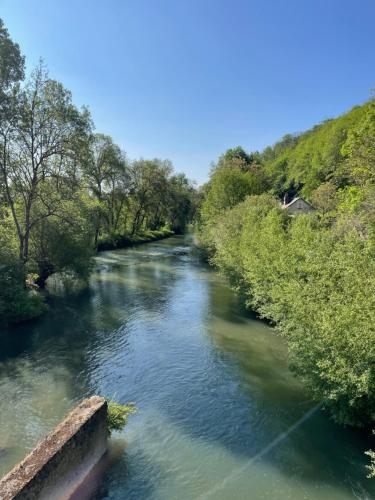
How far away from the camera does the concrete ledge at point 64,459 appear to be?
6668mm

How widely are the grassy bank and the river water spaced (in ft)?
96.4

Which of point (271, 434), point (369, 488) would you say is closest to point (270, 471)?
point (271, 434)

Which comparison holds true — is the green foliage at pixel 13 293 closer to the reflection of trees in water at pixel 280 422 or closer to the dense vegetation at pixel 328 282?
the reflection of trees in water at pixel 280 422

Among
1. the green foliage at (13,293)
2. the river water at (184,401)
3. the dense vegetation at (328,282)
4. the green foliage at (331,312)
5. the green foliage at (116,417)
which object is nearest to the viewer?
the river water at (184,401)

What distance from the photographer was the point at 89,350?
16781 millimetres

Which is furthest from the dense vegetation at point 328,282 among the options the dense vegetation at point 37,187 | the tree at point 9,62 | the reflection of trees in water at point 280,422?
the tree at point 9,62

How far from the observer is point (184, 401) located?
12523mm

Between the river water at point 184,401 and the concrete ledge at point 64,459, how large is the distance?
795mm

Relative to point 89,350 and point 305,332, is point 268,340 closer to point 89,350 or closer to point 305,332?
point 305,332

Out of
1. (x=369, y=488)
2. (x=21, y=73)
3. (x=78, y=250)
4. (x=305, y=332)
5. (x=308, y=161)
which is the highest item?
(x=308, y=161)

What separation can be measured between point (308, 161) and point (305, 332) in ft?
307

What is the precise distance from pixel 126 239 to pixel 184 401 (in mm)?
46640

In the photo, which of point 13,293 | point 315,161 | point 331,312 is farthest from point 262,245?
point 315,161

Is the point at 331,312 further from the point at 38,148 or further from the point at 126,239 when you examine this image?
the point at 126,239
